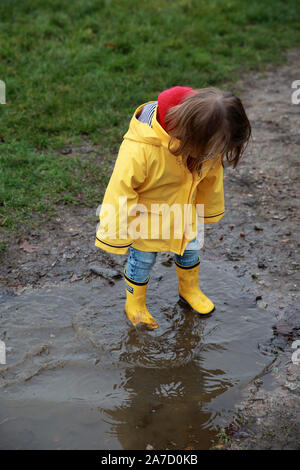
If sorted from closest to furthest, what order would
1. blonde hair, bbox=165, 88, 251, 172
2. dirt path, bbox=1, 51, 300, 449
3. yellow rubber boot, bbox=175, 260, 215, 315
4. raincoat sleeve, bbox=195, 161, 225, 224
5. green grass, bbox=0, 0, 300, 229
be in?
blonde hair, bbox=165, 88, 251, 172 → dirt path, bbox=1, 51, 300, 449 → raincoat sleeve, bbox=195, 161, 225, 224 → yellow rubber boot, bbox=175, 260, 215, 315 → green grass, bbox=0, 0, 300, 229

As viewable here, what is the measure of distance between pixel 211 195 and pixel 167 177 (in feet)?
1.31

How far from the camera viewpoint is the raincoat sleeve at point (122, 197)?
89.7 inches

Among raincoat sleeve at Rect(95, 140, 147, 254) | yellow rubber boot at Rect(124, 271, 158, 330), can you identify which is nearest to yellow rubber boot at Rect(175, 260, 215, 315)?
yellow rubber boot at Rect(124, 271, 158, 330)

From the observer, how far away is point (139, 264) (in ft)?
8.79

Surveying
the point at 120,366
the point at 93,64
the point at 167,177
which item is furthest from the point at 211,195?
the point at 93,64

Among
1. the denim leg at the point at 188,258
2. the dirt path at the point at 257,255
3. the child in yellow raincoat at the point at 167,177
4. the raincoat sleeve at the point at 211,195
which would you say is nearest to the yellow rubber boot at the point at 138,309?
the child in yellow raincoat at the point at 167,177

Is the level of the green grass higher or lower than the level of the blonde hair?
lower

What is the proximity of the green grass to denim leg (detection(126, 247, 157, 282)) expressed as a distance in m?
1.25

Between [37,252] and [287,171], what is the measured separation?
2.32 m

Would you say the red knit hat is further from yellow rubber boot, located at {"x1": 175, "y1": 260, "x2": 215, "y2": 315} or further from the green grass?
the green grass

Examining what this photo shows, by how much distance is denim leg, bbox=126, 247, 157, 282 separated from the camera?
8.68 ft

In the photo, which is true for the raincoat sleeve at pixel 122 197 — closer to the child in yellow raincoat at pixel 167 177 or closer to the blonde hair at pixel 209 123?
the child in yellow raincoat at pixel 167 177

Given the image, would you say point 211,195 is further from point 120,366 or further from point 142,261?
point 120,366

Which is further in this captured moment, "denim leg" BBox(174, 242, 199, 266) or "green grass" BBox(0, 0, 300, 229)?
"green grass" BBox(0, 0, 300, 229)
